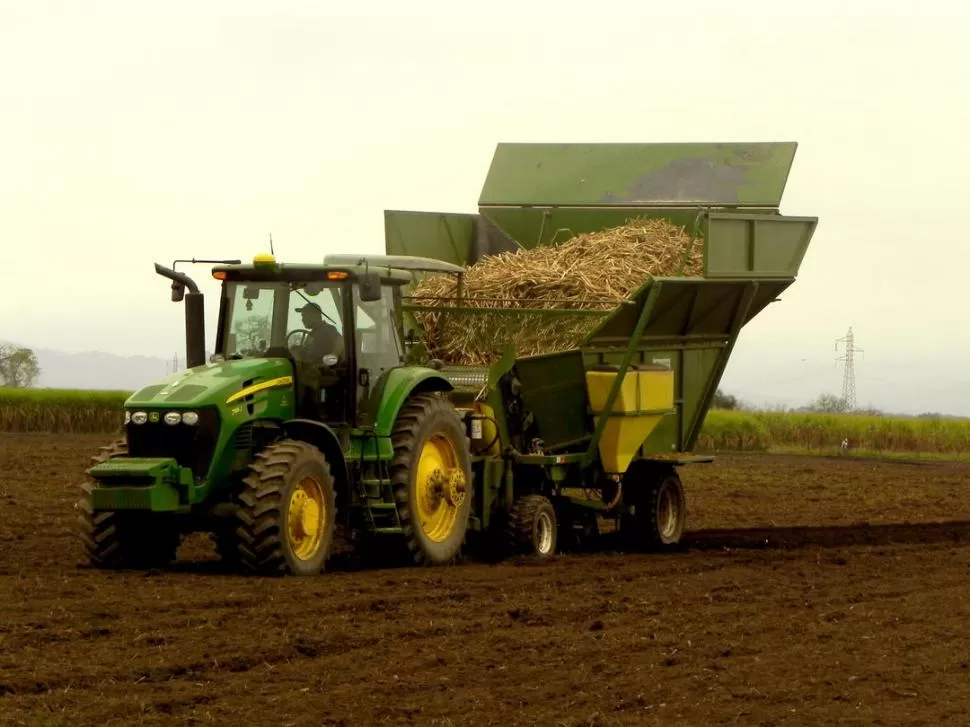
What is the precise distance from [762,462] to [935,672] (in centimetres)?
1953

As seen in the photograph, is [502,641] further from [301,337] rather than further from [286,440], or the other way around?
[301,337]

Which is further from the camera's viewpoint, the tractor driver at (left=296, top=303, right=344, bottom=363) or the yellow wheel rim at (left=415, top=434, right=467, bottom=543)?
the yellow wheel rim at (left=415, top=434, right=467, bottom=543)

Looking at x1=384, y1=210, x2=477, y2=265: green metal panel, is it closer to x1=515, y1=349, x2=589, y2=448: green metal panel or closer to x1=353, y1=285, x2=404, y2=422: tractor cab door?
x1=515, y1=349, x2=589, y2=448: green metal panel

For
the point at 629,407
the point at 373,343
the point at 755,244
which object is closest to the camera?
the point at 373,343

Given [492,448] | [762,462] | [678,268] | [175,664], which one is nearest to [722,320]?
[678,268]

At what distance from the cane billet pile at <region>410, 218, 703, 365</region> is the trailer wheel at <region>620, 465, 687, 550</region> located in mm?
1896

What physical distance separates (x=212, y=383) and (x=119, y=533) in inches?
49.1

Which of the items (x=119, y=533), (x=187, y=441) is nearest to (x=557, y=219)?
(x=187, y=441)

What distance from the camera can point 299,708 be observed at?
7.13 m

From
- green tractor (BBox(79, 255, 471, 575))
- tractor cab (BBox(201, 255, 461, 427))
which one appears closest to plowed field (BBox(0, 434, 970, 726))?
green tractor (BBox(79, 255, 471, 575))

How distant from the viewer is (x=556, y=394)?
1382 centimetres

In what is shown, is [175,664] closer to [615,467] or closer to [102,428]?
[615,467]

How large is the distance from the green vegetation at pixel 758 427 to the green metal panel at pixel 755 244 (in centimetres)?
1696

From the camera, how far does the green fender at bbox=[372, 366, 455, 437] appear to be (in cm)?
1180
